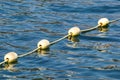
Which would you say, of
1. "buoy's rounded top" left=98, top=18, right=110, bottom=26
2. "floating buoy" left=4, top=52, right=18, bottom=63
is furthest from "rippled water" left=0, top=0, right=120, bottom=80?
"buoy's rounded top" left=98, top=18, right=110, bottom=26

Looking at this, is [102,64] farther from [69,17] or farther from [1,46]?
[69,17]

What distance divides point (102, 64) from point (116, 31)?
11.2 ft

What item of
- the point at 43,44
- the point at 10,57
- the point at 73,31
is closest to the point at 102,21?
the point at 73,31

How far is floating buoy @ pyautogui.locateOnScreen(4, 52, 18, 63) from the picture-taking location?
11.6 m

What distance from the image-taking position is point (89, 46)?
13.1 meters

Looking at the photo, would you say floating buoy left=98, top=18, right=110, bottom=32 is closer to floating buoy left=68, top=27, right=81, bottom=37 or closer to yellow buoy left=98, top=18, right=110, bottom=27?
yellow buoy left=98, top=18, right=110, bottom=27

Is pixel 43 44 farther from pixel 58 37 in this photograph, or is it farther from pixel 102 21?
pixel 102 21

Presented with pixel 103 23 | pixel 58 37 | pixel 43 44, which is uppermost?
pixel 103 23

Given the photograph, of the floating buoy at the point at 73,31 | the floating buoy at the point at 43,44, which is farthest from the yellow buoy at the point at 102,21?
the floating buoy at the point at 43,44

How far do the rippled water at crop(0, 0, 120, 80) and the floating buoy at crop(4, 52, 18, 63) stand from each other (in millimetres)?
169

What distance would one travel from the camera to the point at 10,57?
38.3ft

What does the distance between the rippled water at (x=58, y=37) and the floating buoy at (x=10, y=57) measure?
0.55 ft

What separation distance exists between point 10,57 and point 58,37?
2.86 metres

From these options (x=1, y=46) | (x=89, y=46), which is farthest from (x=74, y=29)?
(x=1, y=46)
